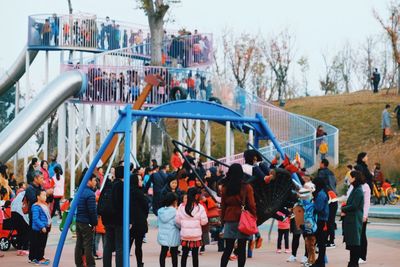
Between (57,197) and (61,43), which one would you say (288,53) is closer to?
(61,43)

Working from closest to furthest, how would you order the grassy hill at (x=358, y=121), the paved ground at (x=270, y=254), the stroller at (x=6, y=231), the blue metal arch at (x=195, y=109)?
the blue metal arch at (x=195, y=109) → the paved ground at (x=270, y=254) → the stroller at (x=6, y=231) → the grassy hill at (x=358, y=121)

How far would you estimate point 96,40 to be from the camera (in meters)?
34.4

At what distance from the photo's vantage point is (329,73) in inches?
3182

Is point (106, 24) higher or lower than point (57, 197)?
higher

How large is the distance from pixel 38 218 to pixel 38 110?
44.0 feet

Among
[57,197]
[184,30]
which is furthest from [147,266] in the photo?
[184,30]

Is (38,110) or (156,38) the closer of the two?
(38,110)

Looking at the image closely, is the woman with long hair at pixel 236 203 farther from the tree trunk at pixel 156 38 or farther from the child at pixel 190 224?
the tree trunk at pixel 156 38

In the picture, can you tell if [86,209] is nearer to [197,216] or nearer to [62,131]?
[197,216]

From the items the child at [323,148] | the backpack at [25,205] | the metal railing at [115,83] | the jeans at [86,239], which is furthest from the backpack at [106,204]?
the child at [323,148]

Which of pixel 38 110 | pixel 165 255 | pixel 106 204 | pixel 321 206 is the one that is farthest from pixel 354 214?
pixel 38 110

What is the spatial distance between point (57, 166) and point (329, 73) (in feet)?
194

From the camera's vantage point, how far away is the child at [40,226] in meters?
15.0

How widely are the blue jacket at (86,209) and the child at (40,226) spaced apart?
161cm
